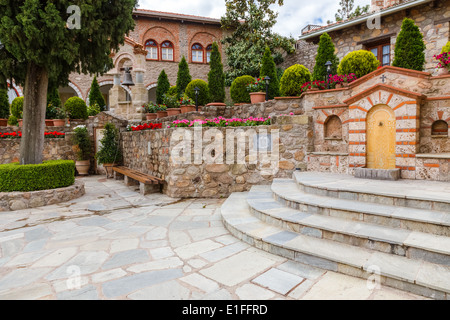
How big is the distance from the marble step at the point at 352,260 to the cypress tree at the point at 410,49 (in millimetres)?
5606

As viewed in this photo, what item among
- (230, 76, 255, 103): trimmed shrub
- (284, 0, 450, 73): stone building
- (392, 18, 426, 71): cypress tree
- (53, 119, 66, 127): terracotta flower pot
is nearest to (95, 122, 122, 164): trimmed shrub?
(53, 119, 66, 127): terracotta flower pot

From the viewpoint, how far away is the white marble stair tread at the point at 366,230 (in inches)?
94.2

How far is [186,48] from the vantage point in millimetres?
17891

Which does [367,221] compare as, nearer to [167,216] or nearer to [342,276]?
[342,276]

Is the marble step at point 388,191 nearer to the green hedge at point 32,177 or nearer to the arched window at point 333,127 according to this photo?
the arched window at point 333,127

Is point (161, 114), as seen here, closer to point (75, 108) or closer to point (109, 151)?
point (109, 151)

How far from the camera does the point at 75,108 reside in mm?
12289

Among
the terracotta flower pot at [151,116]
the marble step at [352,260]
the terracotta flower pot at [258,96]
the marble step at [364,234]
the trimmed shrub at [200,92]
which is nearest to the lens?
the marble step at [352,260]

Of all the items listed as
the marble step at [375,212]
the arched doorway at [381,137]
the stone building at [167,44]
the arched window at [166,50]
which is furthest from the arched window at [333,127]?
the arched window at [166,50]

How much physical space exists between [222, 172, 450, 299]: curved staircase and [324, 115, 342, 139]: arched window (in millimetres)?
1554

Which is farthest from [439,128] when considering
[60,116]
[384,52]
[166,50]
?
[166,50]

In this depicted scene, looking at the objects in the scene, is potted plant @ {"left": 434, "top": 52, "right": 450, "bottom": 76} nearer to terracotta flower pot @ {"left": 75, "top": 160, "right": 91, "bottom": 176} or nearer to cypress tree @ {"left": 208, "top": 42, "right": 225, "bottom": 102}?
cypress tree @ {"left": 208, "top": 42, "right": 225, "bottom": 102}
